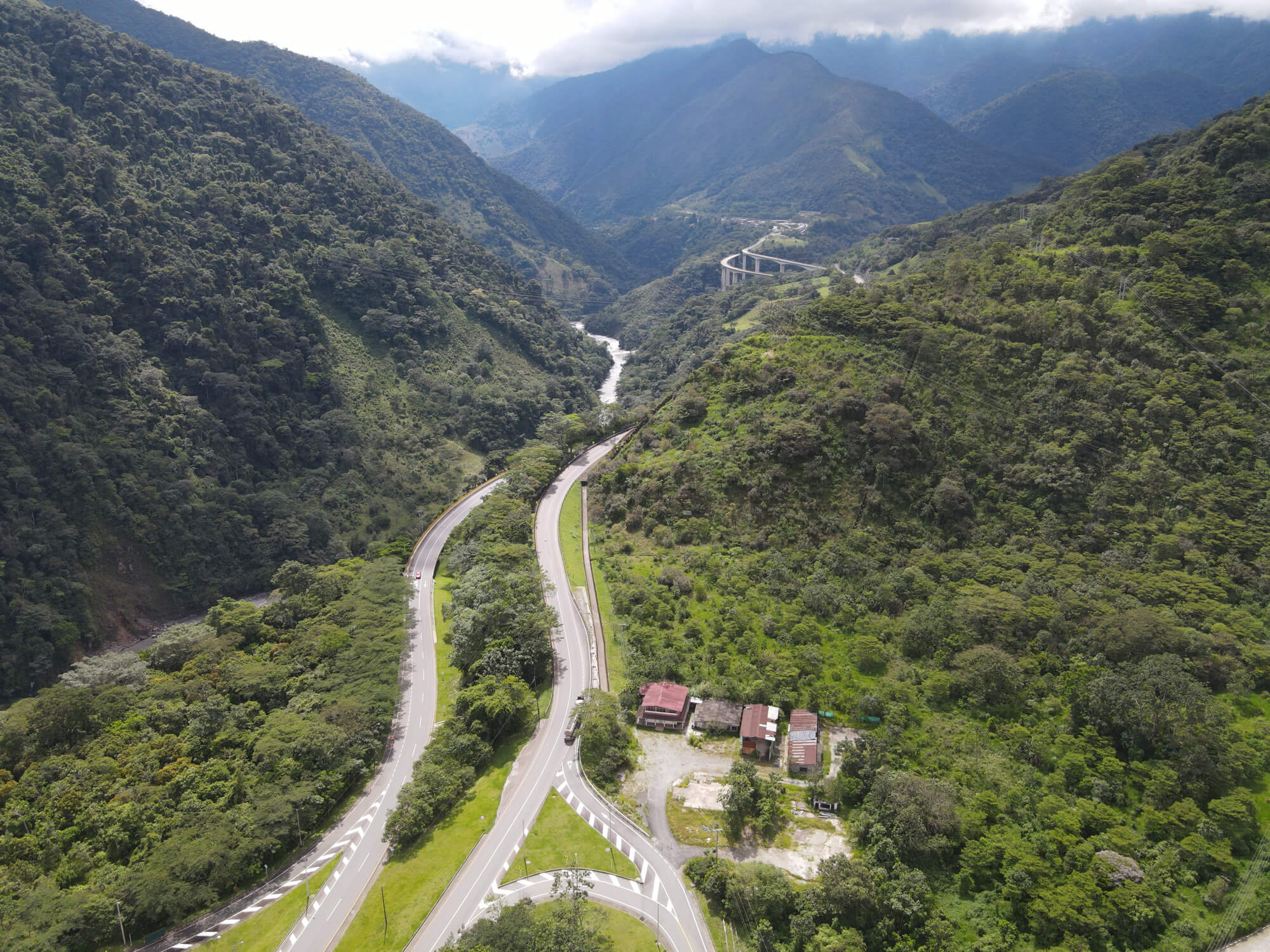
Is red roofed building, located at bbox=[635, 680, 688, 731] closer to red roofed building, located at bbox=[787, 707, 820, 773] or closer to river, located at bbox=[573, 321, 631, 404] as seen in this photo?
red roofed building, located at bbox=[787, 707, 820, 773]

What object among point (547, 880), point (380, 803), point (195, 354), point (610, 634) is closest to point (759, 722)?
point (547, 880)

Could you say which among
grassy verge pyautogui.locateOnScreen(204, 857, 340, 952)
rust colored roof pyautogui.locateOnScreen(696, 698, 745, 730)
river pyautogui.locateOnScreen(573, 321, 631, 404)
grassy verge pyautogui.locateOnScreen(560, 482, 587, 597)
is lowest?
grassy verge pyautogui.locateOnScreen(204, 857, 340, 952)

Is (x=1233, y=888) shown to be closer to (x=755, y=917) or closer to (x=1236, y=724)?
(x=1236, y=724)

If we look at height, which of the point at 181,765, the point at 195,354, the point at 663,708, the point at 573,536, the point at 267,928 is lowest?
the point at 267,928

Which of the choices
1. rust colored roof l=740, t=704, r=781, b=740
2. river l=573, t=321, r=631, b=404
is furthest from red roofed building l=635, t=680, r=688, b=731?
river l=573, t=321, r=631, b=404

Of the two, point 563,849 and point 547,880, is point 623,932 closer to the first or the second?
point 547,880
